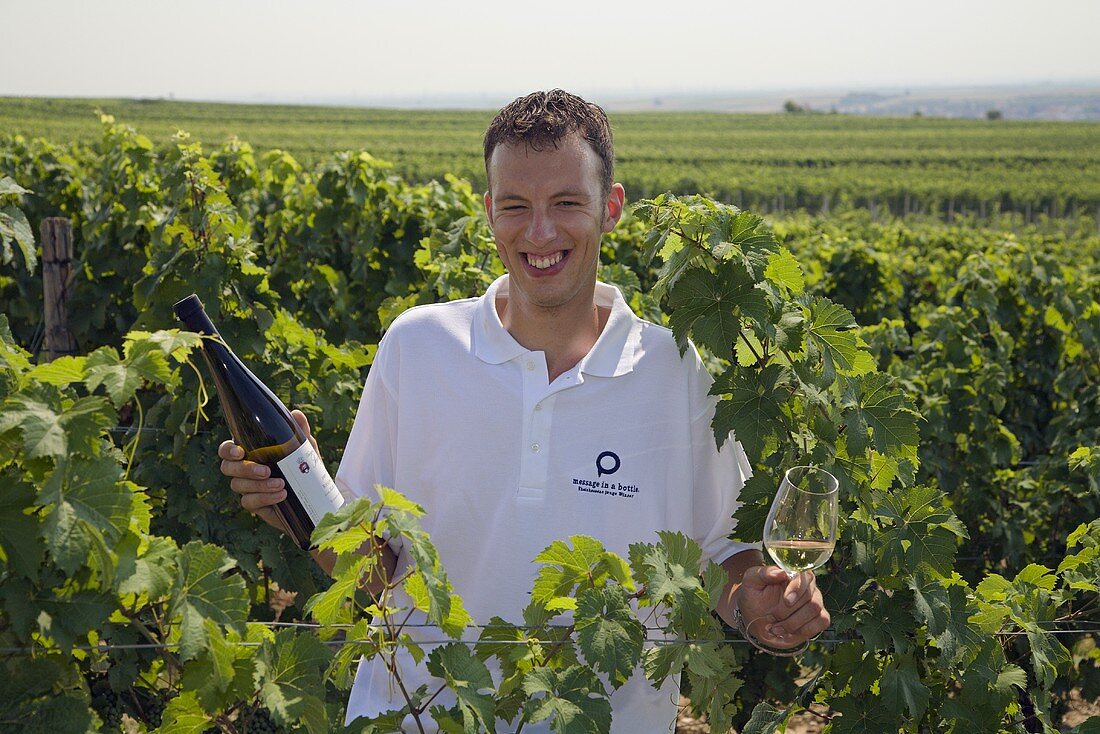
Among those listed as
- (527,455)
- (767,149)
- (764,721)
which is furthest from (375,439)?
(767,149)

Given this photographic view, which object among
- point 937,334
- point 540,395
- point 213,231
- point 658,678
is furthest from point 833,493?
point 937,334

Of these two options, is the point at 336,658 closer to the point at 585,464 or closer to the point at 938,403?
the point at 585,464

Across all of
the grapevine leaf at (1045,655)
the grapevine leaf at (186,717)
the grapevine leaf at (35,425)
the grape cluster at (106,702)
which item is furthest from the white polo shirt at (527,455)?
the grape cluster at (106,702)

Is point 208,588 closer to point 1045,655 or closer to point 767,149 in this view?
point 1045,655

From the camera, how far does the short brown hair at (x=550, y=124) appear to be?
221 cm

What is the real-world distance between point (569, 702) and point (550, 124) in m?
1.19

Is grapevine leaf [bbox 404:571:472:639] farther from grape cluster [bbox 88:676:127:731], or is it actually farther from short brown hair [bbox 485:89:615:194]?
grape cluster [bbox 88:676:127:731]

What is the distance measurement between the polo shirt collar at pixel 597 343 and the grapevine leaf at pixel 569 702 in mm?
760

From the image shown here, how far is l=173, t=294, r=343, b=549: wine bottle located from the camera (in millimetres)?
2275

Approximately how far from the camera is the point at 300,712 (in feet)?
5.13

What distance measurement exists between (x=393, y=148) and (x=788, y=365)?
61.1 meters

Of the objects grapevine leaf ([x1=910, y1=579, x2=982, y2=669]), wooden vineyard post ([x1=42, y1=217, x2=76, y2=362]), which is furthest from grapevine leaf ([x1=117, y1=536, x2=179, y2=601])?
wooden vineyard post ([x1=42, y1=217, x2=76, y2=362])

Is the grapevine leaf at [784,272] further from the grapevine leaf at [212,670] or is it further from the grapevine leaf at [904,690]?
the grapevine leaf at [212,670]

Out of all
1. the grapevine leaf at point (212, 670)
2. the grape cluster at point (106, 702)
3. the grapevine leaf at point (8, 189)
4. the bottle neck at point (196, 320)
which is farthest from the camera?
the grape cluster at point (106, 702)
